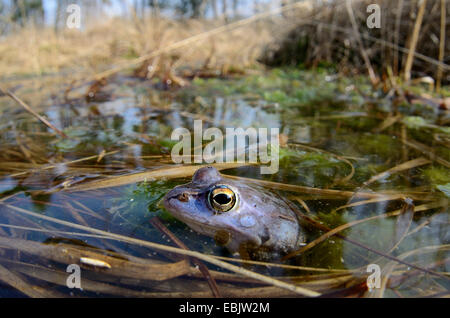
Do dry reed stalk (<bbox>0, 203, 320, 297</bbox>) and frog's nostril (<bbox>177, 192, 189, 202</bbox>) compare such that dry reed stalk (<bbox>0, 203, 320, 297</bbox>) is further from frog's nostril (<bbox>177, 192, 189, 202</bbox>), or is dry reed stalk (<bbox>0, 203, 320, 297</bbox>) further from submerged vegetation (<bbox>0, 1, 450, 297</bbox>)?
frog's nostril (<bbox>177, 192, 189, 202</bbox>)

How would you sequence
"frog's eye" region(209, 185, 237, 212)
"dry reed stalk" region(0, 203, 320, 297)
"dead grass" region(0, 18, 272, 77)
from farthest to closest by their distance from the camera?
"dead grass" region(0, 18, 272, 77) → "frog's eye" region(209, 185, 237, 212) → "dry reed stalk" region(0, 203, 320, 297)

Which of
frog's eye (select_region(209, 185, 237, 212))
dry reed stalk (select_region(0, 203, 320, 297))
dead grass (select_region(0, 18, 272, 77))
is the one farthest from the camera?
dead grass (select_region(0, 18, 272, 77))

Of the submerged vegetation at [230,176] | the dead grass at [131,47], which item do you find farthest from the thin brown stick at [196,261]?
the dead grass at [131,47]

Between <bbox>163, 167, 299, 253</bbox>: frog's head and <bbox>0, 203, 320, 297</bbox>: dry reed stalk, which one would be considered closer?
<bbox>0, 203, 320, 297</bbox>: dry reed stalk

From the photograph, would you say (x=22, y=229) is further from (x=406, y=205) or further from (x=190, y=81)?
(x=190, y=81)

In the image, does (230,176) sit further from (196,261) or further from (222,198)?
(196,261)

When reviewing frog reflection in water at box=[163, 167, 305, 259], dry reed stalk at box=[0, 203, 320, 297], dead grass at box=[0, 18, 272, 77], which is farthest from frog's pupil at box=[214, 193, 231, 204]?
dead grass at box=[0, 18, 272, 77]
